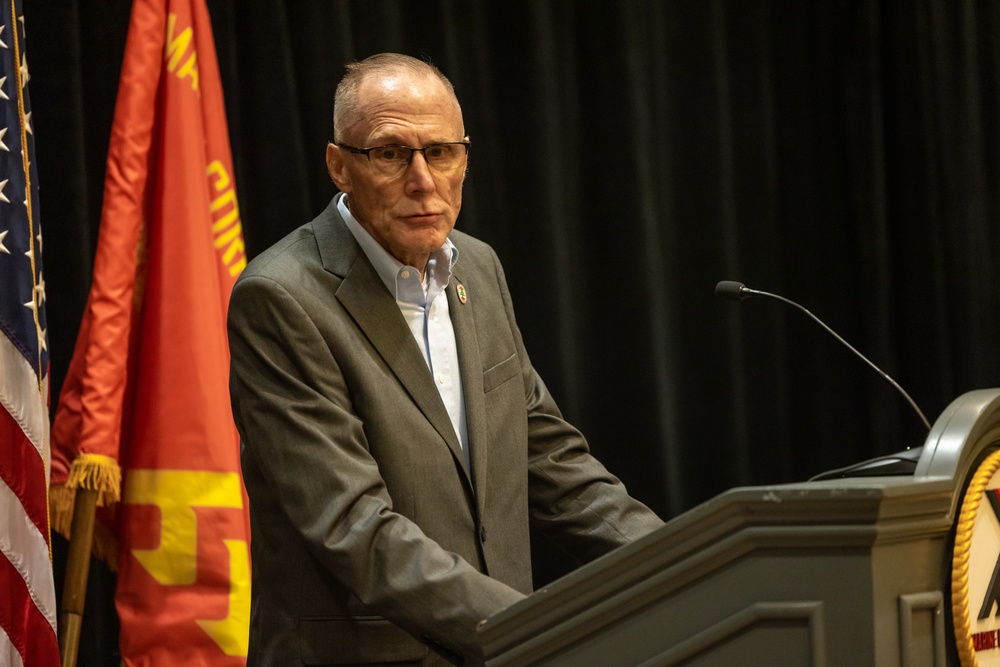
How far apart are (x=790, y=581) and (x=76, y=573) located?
2055 mm

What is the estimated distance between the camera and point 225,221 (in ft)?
10.0

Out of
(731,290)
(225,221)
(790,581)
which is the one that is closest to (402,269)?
(731,290)

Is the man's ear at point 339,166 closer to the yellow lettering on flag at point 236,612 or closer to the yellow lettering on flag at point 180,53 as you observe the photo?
the yellow lettering on flag at point 180,53

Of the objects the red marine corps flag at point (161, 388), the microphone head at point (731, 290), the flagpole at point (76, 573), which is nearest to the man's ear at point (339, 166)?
the microphone head at point (731, 290)

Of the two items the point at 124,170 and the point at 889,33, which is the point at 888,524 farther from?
the point at 889,33

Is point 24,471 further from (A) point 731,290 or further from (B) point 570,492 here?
(A) point 731,290

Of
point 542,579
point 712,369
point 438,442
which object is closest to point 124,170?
point 438,442

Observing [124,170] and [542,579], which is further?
[542,579]

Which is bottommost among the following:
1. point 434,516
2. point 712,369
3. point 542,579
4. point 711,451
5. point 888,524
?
point 542,579

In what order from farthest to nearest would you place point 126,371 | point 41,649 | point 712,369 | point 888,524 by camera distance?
point 712,369 → point 126,371 → point 41,649 → point 888,524

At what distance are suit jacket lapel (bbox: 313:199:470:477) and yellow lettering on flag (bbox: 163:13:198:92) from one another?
1.17 metres

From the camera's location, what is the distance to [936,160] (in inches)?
151

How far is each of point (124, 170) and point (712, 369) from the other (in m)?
1.98

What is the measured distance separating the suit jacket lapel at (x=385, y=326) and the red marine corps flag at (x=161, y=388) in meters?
1.01
